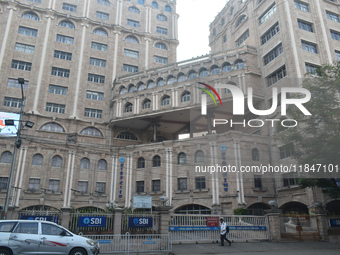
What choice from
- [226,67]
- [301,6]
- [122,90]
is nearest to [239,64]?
[226,67]

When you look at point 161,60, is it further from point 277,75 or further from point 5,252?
point 5,252

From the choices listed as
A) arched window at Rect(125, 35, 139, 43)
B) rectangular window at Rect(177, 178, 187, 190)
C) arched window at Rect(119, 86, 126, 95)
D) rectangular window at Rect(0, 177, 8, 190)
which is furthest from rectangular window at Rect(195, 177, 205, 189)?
arched window at Rect(125, 35, 139, 43)

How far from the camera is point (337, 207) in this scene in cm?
3017

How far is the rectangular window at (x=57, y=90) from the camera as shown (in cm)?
4144

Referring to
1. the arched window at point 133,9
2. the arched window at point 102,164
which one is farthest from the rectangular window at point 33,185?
the arched window at point 133,9

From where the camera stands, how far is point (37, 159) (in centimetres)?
3700

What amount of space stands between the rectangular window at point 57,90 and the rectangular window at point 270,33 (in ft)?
95.3

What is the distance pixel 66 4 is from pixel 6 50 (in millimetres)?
13086

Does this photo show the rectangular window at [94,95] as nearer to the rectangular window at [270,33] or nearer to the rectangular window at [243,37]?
the rectangular window at [243,37]

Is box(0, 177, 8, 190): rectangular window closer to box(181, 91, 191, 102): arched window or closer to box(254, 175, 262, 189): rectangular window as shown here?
box(181, 91, 191, 102): arched window

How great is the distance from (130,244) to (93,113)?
31.0 metres

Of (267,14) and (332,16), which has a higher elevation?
(267,14)

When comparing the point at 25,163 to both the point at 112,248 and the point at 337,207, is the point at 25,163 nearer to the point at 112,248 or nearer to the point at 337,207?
the point at 112,248

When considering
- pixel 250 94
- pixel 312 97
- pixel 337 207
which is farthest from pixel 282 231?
pixel 250 94
